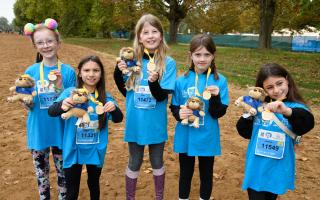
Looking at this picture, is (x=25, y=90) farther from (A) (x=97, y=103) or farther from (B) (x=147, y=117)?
(B) (x=147, y=117)

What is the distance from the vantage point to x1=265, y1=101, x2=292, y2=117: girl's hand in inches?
105

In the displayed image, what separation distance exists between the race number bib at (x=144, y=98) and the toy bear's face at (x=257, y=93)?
98 centimetres

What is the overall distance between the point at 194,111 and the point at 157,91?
1.32ft

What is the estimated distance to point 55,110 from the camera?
3145 mm

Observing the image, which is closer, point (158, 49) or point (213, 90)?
point (213, 90)

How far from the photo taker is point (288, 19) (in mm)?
34656

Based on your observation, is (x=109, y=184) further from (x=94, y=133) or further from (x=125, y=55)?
(x=125, y=55)

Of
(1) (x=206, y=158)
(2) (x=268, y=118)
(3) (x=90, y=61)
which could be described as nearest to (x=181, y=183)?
(1) (x=206, y=158)

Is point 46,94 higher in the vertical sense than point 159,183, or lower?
higher

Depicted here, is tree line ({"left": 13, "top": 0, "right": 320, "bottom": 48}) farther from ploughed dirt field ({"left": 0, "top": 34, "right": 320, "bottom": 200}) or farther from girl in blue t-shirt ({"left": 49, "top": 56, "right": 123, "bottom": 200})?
girl in blue t-shirt ({"left": 49, "top": 56, "right": 123, "bottom": 200})

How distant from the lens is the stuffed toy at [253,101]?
287cm

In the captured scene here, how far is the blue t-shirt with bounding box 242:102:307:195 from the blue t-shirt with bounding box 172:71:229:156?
0.53m

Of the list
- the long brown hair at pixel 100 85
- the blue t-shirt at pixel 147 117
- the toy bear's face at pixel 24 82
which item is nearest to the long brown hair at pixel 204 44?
the blue t-shirt at pixel 147 117

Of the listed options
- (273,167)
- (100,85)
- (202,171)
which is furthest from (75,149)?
(273,167)
